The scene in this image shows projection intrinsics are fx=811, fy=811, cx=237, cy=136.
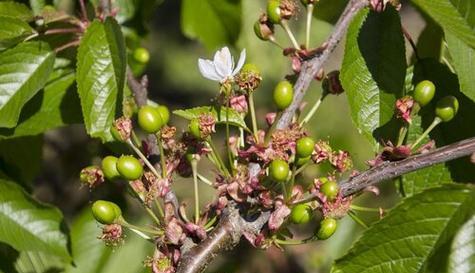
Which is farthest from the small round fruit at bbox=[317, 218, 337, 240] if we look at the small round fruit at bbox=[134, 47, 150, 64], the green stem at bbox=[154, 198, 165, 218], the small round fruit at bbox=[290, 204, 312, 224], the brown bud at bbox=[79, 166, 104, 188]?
the small round fruit at bbox=[134, 47, 150, 64]

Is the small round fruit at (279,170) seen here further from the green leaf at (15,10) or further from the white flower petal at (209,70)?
the green leaf at (15,10)

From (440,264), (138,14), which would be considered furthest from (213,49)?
(440,264)

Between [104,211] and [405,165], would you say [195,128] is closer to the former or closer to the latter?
[104,211]

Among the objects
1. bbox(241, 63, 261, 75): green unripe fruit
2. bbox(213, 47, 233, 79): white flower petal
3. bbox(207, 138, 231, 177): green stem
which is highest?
bbox(241, 63, 261, 75): green unripe fruit

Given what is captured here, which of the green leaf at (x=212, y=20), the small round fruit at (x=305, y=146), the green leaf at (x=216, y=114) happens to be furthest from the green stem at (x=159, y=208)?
the green leaf at (x=212, y=20)

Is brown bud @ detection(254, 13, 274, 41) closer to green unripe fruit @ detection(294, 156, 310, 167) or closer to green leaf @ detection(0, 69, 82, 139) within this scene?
green unripe fruit @ detection(294, 156, 310, 167)
